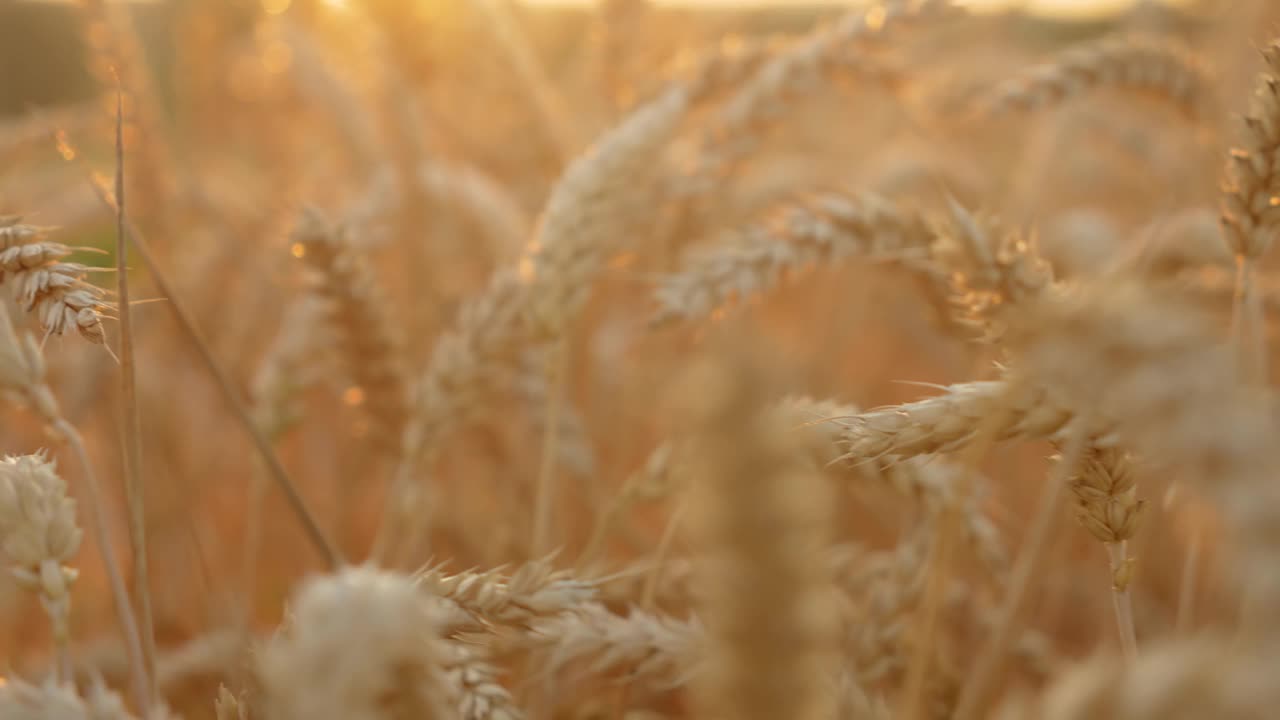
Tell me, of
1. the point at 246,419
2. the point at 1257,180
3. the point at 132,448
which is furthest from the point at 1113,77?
the point at 132,448

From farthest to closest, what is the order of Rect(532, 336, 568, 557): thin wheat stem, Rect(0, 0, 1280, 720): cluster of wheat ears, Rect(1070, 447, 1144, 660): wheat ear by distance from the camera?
Rect(532, 336, 568, 557): thin wheat stem → Rect(1070, 447, 1144, 660): wheat ear → Rect(0, 0, 1280, 720): cluster of wheat ears

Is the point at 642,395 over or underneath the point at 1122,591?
over

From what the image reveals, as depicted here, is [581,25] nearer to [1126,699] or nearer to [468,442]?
[468,442]

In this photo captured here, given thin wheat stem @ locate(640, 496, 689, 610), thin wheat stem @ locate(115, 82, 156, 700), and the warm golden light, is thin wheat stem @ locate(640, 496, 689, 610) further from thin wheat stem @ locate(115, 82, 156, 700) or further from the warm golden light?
the warm golden light

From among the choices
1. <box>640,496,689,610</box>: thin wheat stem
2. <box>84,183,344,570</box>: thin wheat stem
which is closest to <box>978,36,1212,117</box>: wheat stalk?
<box>640,496,689,610</box>: thin wheat stem

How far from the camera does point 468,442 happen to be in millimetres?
1894

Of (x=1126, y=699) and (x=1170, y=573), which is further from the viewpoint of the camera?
(x=1170, y=573)

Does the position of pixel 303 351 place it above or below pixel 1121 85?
below

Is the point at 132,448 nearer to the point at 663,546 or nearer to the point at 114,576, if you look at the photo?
the point at 114,576

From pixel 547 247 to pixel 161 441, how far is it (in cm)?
101

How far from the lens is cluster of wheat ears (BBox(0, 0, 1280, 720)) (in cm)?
40

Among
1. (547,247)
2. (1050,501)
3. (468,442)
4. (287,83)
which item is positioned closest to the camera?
(1050,501)

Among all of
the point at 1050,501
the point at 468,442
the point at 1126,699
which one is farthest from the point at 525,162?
the point at 1126,699

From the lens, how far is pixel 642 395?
80.9 inches
